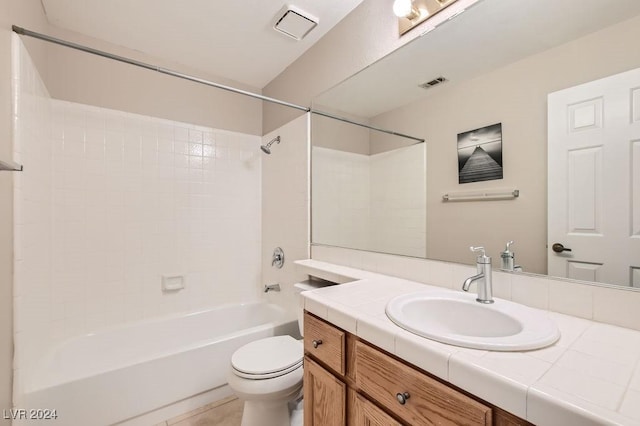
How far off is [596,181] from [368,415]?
98 cm

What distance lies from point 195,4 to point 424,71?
1403mm

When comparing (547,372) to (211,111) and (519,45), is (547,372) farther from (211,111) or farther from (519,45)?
(211,111)

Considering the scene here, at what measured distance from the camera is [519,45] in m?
1.03

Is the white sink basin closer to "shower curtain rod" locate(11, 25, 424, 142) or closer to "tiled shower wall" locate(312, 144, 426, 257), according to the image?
"tiled shower wall" locate(312, 144, 426, 257)

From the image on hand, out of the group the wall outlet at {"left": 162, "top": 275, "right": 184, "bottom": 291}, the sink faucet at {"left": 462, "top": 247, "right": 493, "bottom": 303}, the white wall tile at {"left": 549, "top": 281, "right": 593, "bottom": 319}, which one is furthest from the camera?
the wall outlet at {"left": 162, "top": 275, "right": 184, "bottom": 291}

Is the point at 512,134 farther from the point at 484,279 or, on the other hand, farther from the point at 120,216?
the point at 120,216

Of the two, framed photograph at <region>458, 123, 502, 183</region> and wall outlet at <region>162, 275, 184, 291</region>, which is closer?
framed photograph at <region>458, 123, 502, 183</region>

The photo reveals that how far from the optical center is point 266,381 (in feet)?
4.37

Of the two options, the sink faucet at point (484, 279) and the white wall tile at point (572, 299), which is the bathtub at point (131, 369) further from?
the white wall tile at point (572, 299)

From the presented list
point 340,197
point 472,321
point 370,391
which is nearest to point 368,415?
point 370,391

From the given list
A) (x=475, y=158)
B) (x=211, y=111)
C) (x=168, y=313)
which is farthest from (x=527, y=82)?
(x=168, y=313)

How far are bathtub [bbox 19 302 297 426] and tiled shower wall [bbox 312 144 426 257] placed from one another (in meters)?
0.85

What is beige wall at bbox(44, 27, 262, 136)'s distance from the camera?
191 cm

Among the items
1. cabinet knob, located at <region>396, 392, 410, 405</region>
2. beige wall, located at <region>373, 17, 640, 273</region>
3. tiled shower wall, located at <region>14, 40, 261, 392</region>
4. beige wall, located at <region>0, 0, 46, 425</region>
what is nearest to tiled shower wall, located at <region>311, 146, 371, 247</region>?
beige wall, located at <region>373, 17, 640, 273</region>
